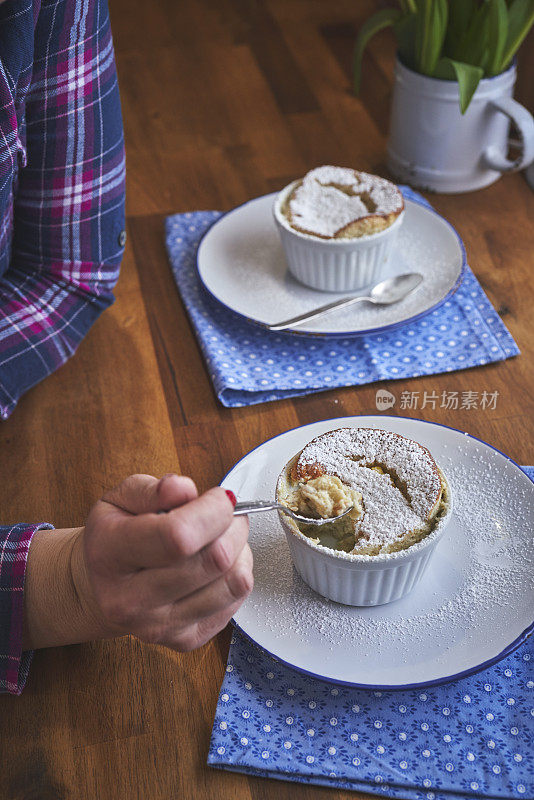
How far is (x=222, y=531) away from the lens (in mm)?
610

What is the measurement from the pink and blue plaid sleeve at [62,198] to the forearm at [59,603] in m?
0.30

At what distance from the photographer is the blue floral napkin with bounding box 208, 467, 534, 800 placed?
629 millimetres

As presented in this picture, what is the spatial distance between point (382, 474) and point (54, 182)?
551 mm

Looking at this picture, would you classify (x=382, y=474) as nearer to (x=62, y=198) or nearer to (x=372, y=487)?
(x=372, y=487)

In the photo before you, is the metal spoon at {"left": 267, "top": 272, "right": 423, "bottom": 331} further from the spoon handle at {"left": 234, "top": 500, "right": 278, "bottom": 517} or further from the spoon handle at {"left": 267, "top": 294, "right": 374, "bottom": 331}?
the spoon handle at {"left": 234, "top": 500, "right": 278, "bottom": 517}

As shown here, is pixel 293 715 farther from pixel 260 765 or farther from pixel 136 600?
pixel 136 600

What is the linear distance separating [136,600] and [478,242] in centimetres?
86

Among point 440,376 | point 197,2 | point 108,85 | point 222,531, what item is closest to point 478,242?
point 440,376

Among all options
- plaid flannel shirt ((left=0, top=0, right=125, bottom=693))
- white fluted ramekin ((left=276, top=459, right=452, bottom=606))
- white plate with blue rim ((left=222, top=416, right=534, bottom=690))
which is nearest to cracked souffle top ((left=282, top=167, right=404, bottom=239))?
plaid flannel shirt ((left=0, top=0, right=125, bottom=693))

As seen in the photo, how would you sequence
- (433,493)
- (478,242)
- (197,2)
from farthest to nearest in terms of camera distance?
(197,2) → (478,242) → (433,493)

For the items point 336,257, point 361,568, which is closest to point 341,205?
point 336,257

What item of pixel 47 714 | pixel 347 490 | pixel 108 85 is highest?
pixel 108 85

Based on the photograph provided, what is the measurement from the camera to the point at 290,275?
46.8 inches

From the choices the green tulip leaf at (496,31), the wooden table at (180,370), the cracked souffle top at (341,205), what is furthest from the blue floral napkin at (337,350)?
the green tulip leaf at (496,31)
